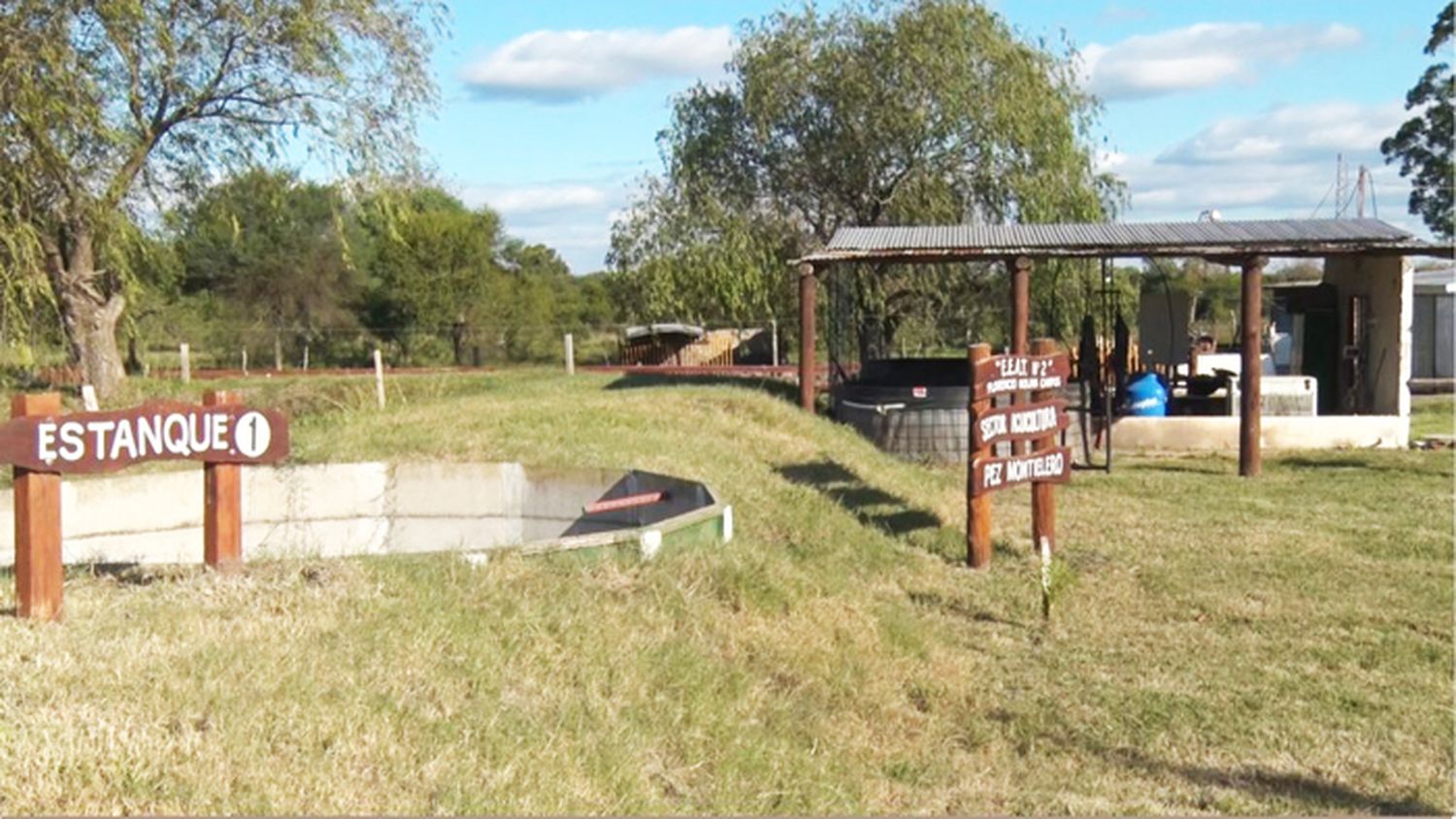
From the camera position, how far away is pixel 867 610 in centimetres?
821

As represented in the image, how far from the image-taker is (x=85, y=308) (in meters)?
19.8

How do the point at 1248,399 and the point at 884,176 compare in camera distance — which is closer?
the point at 1248,399

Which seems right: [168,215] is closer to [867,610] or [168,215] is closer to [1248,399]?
[1248,399]

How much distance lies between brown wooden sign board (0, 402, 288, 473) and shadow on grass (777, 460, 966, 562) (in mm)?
5513

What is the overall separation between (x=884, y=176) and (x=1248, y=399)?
996cm

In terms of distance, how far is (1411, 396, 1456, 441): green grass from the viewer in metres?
19.8

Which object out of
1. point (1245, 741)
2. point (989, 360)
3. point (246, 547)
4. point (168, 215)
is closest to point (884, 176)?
point (168, 215)

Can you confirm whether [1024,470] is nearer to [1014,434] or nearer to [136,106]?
[1014,434]

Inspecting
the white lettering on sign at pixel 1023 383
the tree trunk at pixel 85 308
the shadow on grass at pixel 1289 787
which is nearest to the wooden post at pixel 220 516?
the shadow on grass at pixel 1289 787

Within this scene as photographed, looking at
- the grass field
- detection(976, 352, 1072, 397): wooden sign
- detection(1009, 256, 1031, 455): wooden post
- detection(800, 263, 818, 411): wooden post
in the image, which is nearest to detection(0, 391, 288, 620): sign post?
the grass field

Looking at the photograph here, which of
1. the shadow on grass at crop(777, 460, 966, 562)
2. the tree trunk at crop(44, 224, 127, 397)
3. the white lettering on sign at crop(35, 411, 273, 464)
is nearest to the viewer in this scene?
the white lettering on sign at crop(35, 411, 273, 464)

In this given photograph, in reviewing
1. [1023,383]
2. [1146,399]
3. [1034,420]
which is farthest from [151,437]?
[1146,399]

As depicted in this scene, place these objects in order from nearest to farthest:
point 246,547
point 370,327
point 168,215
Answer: point 246,547 < point 168,215 < point 370,327

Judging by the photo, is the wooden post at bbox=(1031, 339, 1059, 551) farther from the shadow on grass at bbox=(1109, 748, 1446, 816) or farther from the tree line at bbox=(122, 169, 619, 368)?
the tree line at bbox=(122, 169, 619, 368)
